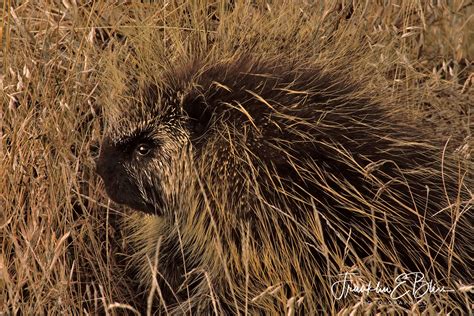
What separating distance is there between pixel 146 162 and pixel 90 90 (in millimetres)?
566

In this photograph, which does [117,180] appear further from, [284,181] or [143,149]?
[284,181]

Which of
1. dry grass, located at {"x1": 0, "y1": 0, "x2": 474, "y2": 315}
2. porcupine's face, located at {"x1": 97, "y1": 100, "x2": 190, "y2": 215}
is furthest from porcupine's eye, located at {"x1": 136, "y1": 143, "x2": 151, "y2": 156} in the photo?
dry grass, located at {"x1": 0, "y1": 0, "x2": 474, "y2": 315}

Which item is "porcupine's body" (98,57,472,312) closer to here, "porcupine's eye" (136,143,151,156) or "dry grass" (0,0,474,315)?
"porcupine's eye" (136,143,151,156)

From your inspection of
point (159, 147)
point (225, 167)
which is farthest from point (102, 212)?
point (225, 167)

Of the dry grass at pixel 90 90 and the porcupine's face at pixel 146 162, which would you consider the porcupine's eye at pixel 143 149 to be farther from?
the dry grass at pixel 90 90

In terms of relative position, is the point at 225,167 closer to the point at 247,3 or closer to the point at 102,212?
the point at 102,212

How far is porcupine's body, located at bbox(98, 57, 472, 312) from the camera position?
2.15 m

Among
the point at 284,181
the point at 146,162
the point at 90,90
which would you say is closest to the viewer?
the point at 284,181

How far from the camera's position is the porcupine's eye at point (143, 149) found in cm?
234

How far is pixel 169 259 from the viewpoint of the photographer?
2457 mm

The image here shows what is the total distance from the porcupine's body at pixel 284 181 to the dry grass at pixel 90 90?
0.18 meters

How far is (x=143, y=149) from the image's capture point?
2344mm


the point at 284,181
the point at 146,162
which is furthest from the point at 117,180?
the point at 284,181

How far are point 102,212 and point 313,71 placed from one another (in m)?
0.82
